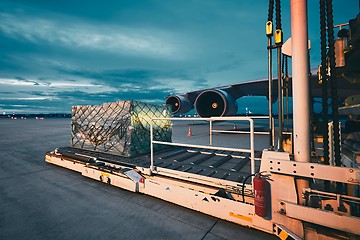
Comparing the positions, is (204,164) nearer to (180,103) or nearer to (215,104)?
(215,104)

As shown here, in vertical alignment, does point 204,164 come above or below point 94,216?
above

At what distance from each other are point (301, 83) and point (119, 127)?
4657 millimetres

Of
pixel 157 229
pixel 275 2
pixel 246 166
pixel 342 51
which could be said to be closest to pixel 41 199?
pixel 157 229

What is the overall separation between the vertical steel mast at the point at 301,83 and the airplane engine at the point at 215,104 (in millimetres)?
8593

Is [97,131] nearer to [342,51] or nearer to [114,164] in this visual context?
[114,164]

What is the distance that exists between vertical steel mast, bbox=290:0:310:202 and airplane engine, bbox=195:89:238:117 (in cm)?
859

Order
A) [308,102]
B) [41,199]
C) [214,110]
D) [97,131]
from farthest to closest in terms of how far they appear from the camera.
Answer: [214,110], [97,131], [41,199], [308,102]

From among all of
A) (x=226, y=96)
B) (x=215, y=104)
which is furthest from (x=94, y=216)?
(x=215, y=104)

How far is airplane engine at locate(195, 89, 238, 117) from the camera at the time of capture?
429 inches

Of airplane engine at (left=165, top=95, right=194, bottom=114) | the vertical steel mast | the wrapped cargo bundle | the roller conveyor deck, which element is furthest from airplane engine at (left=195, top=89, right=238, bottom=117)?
the vertical steel mast

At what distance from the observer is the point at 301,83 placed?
7.36 feet

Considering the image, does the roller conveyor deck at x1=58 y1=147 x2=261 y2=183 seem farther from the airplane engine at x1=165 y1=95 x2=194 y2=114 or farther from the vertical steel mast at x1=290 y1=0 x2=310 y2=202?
the airplane engine at x1=165 y1=95 x2=194 y2=114

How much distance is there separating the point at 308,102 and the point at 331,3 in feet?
4.87

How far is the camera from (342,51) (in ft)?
10.2
